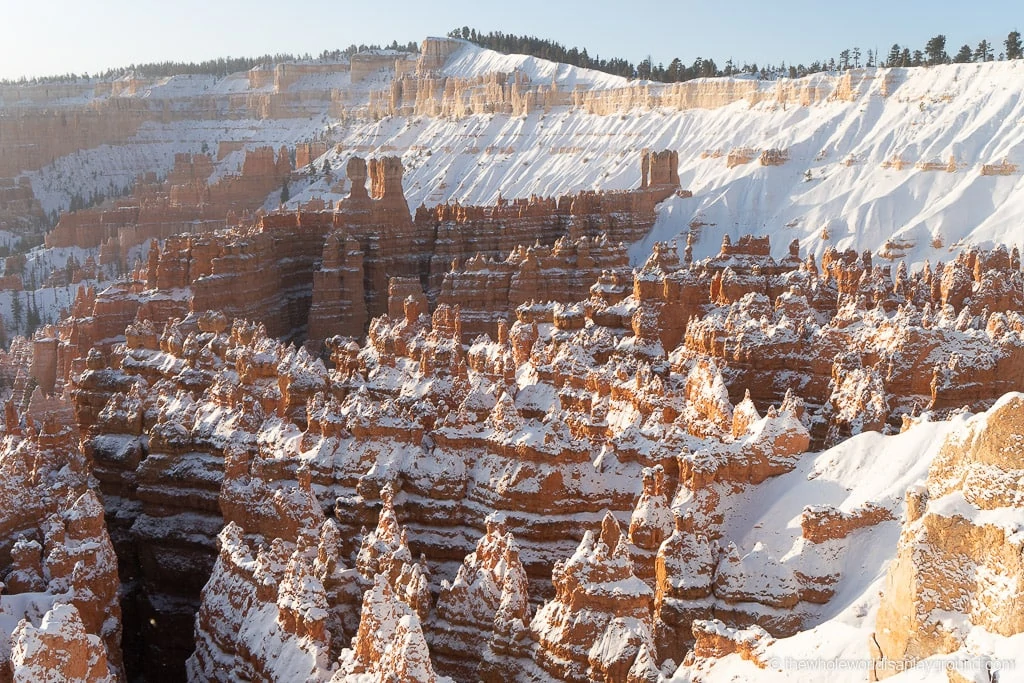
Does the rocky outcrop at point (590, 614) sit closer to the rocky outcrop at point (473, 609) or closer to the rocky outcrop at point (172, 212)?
the rocky outcrop at point (473, 609)

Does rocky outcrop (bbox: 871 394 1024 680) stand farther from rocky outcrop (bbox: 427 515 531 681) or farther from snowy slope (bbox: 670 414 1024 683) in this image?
rocky outcrop (bbox: 427 515 531 681)

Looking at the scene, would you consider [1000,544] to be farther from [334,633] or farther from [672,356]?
[672,356]

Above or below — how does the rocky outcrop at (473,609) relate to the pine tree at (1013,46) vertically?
below

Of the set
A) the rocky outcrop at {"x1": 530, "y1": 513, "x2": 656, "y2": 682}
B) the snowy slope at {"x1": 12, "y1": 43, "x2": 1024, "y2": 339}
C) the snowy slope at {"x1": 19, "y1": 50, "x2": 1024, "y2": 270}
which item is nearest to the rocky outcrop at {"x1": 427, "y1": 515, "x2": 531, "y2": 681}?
the rocky outcrop at {"x1": 530, "y1": 513, "x2": 656, "y2": 682}

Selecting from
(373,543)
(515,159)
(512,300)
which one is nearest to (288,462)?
(373,543)

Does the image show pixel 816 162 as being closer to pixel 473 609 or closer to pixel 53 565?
pixel 473 609

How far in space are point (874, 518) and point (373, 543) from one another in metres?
8.85

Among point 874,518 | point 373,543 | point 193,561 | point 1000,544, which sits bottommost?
point 193,561

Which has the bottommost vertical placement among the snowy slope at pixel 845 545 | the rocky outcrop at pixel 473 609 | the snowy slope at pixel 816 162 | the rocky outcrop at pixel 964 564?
the rocky outcrop at pixel 473 609

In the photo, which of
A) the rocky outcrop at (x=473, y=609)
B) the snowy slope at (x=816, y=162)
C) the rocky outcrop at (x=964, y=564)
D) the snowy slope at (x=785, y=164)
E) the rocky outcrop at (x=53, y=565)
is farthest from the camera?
the snowy slope at (x=785, y=164)

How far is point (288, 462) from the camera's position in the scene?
23.6m

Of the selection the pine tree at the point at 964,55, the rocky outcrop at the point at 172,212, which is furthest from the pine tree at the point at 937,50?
the rocky outcrop at the point at 172,212

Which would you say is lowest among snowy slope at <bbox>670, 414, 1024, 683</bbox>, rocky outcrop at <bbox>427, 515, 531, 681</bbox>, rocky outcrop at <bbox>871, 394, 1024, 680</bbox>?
rocky outcrop at <bbox>427, 515, 531, 681</bbox>

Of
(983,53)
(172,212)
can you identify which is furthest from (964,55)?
(172,212)
